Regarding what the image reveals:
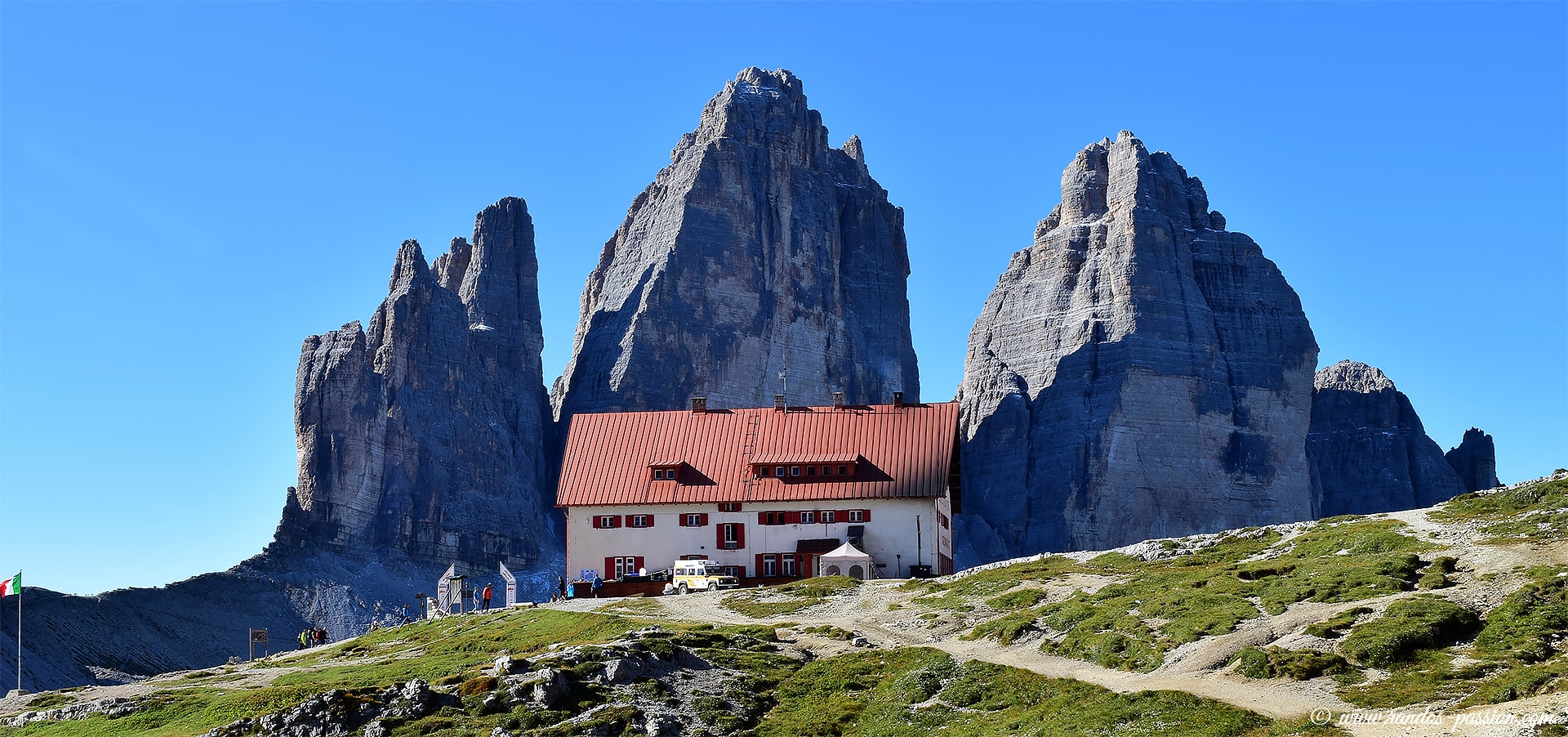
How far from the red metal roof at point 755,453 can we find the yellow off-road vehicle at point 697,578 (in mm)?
6390

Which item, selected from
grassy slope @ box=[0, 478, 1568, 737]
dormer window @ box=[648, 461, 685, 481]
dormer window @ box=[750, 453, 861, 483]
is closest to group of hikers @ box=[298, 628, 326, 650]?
grassy slope @ box=[0, 478, 1568, 737]

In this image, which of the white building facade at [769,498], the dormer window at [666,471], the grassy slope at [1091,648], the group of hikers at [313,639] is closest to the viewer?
the grassy slope at [1091,648]

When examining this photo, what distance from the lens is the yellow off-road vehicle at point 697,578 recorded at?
90.6 meters

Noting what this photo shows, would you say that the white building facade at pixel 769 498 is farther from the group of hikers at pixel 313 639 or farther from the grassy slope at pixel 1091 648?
the grassy slope at pixel 1091 648

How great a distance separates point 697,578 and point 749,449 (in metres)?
15.0

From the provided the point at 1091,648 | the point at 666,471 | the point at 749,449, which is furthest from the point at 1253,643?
the point at 749,449

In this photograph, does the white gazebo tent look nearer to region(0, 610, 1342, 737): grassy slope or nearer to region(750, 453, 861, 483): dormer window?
region(750, 453, 861, 483): dormer window

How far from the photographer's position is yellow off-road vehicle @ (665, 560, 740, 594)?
9056 centimetres

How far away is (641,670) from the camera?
58.0 m

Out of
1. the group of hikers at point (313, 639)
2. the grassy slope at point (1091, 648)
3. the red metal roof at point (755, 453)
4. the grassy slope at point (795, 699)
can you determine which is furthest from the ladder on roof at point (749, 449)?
the grassy slope at point (795, 699)

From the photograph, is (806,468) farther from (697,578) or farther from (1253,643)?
(1253,643)

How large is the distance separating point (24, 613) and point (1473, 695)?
464 ft

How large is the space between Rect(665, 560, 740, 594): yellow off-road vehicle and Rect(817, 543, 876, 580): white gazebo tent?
5.47 metres

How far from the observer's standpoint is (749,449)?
346 feet
